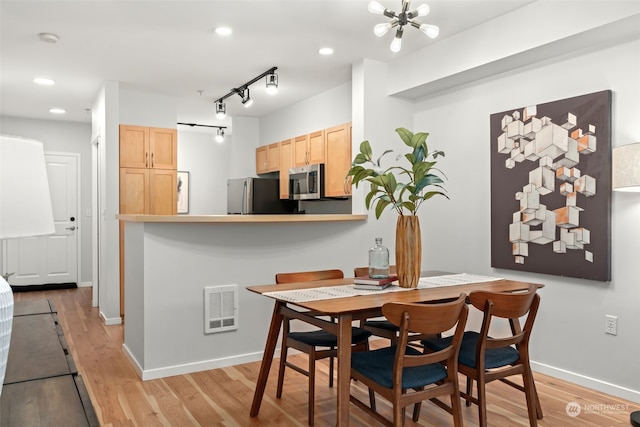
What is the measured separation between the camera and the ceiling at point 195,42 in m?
3.23

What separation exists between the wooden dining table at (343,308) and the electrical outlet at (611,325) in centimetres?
69

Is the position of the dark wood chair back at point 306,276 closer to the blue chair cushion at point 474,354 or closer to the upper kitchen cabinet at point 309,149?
the blue chair cushion at point 474,354

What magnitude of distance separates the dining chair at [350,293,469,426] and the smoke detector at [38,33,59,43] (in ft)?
11.2

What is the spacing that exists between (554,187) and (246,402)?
2509mm

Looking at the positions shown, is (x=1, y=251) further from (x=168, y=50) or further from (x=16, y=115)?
(x=168, y=50)

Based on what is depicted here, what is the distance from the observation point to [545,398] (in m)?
2.95

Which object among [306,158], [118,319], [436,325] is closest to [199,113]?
[306,158]

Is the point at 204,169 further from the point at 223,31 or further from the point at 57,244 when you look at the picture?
the point at 223,31

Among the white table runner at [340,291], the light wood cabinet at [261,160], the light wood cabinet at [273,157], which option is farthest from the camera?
the light wood cabinet at [261,160]

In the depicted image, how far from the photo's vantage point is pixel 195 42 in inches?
152

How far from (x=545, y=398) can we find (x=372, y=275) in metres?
1.41

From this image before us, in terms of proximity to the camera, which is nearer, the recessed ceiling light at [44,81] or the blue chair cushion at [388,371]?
the blue chair cushion at [388,371]

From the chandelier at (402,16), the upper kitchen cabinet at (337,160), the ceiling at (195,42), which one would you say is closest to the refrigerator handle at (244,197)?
the ceiling at (195,42)

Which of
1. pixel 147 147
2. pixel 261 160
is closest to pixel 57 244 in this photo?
pixel 147 147
